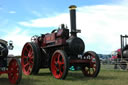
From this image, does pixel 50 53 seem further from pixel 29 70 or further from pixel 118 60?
pixel 118 60

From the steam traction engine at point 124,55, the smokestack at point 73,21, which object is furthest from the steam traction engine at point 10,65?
the steam traction engine at point 124,55

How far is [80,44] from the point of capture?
934 centimetres

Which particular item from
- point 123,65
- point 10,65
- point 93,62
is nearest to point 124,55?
point 123,65

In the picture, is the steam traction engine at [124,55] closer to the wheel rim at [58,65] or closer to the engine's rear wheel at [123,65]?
the engine's rear wheel at [123,65]

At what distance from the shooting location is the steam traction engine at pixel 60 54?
28.7 feet

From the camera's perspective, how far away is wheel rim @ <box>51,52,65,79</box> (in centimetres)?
852

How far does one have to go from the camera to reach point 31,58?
10.6m

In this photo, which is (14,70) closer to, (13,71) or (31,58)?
(13,71)

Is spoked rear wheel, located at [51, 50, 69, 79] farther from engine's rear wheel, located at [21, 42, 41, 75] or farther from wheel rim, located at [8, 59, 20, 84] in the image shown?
wheel rim, located at [8, 59, 20, 84]

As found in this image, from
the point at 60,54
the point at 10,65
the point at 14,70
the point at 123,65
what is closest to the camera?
the point at 14,70

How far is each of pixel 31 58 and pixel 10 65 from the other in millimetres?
3485

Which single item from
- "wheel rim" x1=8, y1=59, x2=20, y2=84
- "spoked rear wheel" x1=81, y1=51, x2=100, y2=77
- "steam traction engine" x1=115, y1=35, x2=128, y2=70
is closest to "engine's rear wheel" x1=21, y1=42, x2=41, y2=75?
"spoked rear wheel" x1=81, y1=51, x2=100, y2=77

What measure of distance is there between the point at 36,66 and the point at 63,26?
2.34 m

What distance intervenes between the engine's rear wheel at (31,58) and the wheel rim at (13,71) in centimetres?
313
